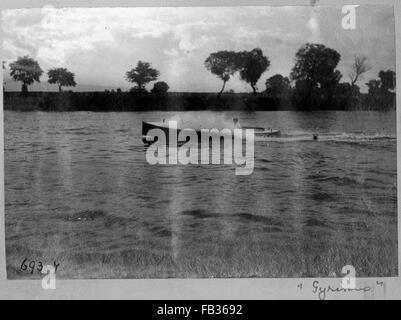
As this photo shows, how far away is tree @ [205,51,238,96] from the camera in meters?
3.49

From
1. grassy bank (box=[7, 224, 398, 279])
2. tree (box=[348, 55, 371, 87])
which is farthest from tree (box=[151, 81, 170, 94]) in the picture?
tree (box=[348, 55, 371, 87])

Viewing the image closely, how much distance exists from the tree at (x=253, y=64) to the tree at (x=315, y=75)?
0.64ft

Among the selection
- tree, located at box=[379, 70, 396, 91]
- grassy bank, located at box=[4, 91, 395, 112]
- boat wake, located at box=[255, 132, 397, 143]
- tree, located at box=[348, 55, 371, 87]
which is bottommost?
boat wake, located at box=[255, 132, 397, 143]

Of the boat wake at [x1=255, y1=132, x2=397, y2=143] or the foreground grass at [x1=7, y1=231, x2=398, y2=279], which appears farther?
the boat wake at [x1=255, y1=132, x2=397, y2=143]

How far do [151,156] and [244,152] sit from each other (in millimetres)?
582

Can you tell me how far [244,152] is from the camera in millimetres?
3520

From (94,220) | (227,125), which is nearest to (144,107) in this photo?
(227,125)

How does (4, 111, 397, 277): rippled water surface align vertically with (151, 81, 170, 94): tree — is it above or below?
below

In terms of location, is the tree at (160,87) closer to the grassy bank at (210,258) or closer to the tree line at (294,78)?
the tree line at (294,78)

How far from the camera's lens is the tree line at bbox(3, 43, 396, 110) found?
3.48 meters

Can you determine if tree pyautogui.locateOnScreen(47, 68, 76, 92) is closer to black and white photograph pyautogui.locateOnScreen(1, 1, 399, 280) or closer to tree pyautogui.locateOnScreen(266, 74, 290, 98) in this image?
black and white photograph pyautogui.locateOnScreen(1, 1, 399, 280)

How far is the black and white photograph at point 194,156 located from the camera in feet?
11.3

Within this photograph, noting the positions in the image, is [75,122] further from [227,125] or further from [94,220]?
[227,125]

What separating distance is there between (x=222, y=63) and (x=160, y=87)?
0.41m
